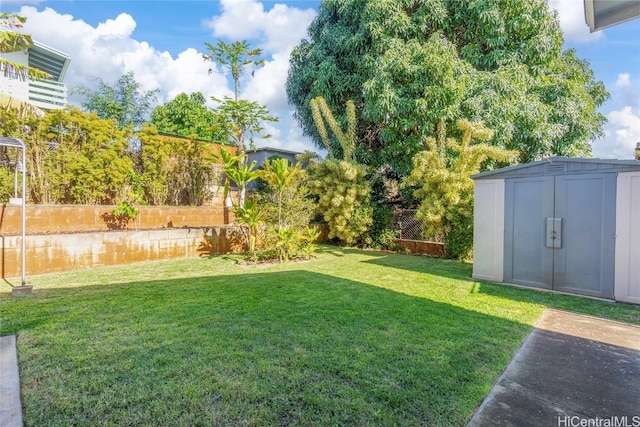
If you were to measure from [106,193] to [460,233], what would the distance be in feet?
30.8

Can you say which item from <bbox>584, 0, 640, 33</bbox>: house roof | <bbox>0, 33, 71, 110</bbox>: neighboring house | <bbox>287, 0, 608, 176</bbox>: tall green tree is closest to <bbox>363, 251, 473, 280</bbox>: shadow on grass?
<bbox>287, 0, 608, 176</bbox>: tall green tree

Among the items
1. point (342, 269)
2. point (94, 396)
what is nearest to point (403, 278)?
point (342, 269)

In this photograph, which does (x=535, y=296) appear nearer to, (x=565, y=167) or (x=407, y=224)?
(x=565, y=167)

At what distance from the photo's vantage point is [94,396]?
2248 millimetres

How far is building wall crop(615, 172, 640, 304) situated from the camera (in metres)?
4.77

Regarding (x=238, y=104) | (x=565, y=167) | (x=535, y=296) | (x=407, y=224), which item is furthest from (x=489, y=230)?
(x=238, y=104)

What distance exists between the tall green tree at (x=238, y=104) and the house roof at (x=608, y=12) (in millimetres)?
9924

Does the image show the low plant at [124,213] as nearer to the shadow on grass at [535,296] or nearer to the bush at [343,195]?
the bush at [343,195]

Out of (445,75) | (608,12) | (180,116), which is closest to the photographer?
(608,12)

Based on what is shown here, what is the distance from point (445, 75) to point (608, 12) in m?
5.83

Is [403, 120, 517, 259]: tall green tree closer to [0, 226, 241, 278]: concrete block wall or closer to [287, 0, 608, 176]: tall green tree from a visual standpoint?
[287, 0, 608, 176]: tall green tree

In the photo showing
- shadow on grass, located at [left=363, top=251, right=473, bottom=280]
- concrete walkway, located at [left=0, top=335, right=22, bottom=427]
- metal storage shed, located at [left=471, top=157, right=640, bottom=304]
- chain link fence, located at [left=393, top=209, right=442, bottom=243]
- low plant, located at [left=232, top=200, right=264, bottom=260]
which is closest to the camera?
concrete walkway, located at [left=0, top=335, right=22, bottom=427]

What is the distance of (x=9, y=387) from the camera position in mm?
2320

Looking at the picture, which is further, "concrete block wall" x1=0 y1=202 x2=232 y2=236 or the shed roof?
"concrete block wall" x1=0 y1=202 x2=232 y2=236
